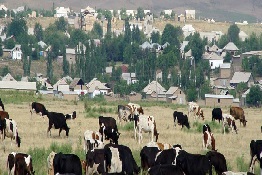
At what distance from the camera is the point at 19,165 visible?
20688mm

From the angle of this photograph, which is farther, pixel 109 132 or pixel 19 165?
pixel 109 132

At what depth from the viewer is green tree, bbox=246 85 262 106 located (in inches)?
3041

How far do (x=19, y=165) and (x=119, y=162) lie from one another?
88.1 inches

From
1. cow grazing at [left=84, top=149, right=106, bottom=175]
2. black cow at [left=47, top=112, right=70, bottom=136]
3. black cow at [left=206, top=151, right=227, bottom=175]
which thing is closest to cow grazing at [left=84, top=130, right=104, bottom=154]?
cow grazing at [left=84, top=149, right=106, bottom=175]

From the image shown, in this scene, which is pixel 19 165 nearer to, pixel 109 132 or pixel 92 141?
pixel 92 141

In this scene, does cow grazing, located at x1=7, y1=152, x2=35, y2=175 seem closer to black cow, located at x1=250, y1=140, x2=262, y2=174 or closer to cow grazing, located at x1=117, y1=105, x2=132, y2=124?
black cow, located at x1=250, y1=140, x2=262, y2=174

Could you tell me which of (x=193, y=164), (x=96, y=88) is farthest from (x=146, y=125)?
(x=96, y=88)

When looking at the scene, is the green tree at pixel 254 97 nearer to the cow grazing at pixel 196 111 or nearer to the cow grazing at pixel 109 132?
the cow grazing at pixel 196 111

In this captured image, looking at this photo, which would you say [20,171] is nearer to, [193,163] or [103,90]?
[193,163]

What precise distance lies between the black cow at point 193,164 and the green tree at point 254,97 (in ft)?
187

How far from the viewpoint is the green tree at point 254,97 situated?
77250mm

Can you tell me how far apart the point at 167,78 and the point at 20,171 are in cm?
7904

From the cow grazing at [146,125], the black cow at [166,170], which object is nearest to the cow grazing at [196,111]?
the cow grazing at [146,125]

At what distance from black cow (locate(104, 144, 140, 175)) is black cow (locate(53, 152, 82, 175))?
772 millimetres
